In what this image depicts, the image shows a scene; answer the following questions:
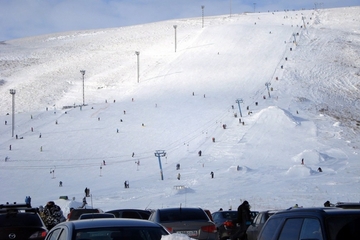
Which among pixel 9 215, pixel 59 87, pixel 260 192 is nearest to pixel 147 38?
pixel 59 87

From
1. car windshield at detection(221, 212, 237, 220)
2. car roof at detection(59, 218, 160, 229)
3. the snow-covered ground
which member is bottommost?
car windshield at detection(221, 212, 237, 220)

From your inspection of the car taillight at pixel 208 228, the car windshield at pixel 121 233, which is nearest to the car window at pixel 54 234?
the car windshield at pixel 121 233

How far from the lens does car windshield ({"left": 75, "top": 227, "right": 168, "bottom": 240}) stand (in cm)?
726

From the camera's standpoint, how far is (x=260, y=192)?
39531 millimetres

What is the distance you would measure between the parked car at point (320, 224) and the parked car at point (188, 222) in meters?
5.98

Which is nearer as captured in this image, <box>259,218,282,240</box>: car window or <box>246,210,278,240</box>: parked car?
<box>259,218,282,240</box>: car window

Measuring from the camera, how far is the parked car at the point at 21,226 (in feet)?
42.2

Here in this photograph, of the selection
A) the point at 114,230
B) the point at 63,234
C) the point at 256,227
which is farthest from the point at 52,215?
the point at 114,230

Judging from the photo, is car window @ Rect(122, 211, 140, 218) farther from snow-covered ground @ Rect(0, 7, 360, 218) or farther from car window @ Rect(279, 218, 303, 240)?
car window @ Rect(279, 218, 303, 240)

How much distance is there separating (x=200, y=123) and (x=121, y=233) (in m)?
56.5

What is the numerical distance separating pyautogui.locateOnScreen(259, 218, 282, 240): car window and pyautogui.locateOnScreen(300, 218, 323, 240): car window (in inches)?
32.7

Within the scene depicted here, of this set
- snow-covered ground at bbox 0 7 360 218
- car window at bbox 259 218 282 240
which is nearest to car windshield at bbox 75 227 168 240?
car window at bbox 259 218 282 240

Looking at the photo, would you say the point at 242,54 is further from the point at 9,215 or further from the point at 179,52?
the point at 9,215

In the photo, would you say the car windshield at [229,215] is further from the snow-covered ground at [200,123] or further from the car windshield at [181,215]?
the car windshield at [181,215]
